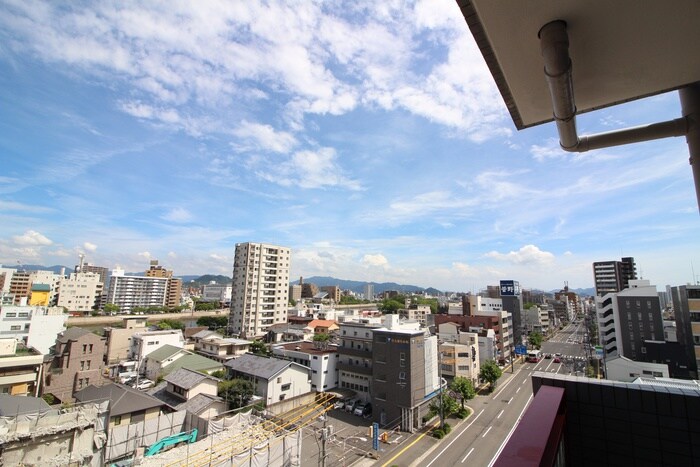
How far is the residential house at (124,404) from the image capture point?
15.8m

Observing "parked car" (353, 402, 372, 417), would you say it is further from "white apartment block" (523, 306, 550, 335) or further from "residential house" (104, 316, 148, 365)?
"white apartment block" (523, 306, 550, 335)

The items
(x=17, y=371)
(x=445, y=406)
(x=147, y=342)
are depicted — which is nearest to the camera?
(x=17, y=371)

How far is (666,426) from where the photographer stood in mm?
3832

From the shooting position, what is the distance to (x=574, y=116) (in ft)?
10.2

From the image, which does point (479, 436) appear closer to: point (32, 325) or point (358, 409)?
point (358, 409)

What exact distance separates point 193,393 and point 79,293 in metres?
66.1

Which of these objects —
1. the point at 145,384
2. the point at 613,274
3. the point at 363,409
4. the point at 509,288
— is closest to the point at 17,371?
the point at 145,384

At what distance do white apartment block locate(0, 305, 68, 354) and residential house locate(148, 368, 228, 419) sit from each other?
15.2 m

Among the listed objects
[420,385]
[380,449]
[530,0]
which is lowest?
[380,449]

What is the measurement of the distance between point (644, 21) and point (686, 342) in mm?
42994

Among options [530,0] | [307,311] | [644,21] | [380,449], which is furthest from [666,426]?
[307,311]

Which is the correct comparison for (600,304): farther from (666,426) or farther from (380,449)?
(666,426)

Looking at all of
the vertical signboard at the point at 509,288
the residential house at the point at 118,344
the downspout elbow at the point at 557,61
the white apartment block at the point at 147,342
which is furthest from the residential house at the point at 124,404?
the vertical signboard at the point at 509,288

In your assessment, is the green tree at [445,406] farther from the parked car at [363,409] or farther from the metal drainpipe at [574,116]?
the metal drainpipe at [574,116]
